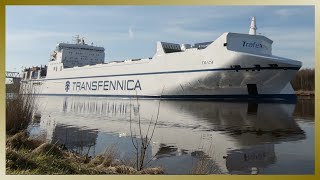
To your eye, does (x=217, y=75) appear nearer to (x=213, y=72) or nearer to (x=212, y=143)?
(x=213, y=72)

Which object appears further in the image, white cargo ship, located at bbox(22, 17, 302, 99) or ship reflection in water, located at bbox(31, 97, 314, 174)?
white cargo ship, located at bbox(22, 17, 302, 99)

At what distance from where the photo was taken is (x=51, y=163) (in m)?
3.74

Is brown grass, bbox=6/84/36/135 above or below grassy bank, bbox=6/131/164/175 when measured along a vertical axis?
above

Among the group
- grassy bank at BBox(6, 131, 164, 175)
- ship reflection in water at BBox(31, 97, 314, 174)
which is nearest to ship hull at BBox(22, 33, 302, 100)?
ship reflection in water at BBox(31, 97, 314, 174)

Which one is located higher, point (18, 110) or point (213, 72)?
point (213, 72)

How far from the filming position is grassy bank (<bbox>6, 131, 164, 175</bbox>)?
143 inches

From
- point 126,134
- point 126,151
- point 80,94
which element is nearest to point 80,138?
point 126,134

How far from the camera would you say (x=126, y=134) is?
6.48 m

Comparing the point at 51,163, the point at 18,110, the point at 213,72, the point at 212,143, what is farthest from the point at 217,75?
the point at 51,163

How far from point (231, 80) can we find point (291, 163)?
11.6 m

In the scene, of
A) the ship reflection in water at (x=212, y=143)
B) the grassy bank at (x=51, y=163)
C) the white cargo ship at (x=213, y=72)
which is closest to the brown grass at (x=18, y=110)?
the ship reflection in water at (x=212, y=143)

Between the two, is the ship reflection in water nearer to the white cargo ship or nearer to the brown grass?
the brown grass

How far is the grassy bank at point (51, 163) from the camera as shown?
143 inches

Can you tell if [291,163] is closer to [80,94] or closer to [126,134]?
[126,134]
